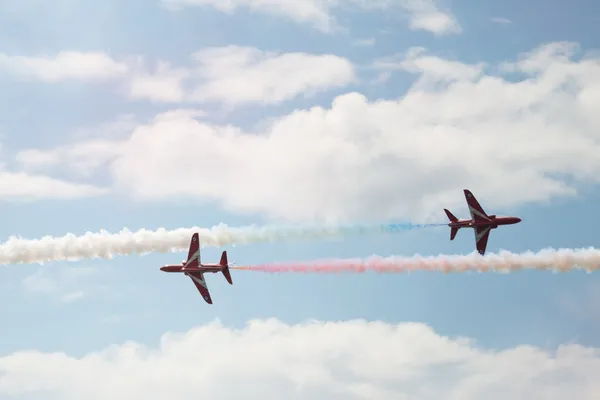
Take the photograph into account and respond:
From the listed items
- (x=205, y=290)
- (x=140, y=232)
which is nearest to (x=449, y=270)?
(x=205, y=290)

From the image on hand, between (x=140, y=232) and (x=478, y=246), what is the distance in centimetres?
5258

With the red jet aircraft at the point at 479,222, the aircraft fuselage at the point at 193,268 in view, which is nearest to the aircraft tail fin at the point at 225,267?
the aircraft fuselage at the point at 193,268

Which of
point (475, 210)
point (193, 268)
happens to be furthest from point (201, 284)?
point (475, 210)

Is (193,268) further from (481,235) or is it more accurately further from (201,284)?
(481,235)

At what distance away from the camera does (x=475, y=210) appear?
16262 cm

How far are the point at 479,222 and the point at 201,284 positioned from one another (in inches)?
1725

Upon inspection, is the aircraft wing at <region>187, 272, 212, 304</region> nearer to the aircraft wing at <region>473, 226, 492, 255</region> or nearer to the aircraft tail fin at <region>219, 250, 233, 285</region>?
the aircraft tail fin at <region>219, 250, 233, 285</region>

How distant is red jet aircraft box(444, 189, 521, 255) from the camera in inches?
6324

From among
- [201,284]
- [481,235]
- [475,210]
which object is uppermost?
[475,210]

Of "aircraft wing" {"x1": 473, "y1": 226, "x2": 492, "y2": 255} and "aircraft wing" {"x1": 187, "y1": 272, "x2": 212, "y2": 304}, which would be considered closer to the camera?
"aircraft wing" {"x1": 473, "y1": 226, "x2": 492, "y2": 255}

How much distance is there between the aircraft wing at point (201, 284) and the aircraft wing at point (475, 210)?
4236 centimetres

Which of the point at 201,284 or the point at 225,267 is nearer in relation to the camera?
the point at 225,267

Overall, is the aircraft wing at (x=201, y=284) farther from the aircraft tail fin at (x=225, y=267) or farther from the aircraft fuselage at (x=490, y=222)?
the aircraft fuselage at (x=490, y=222)

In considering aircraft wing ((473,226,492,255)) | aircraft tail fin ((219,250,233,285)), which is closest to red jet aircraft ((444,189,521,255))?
aircraft wing ((473,226,492,255))
